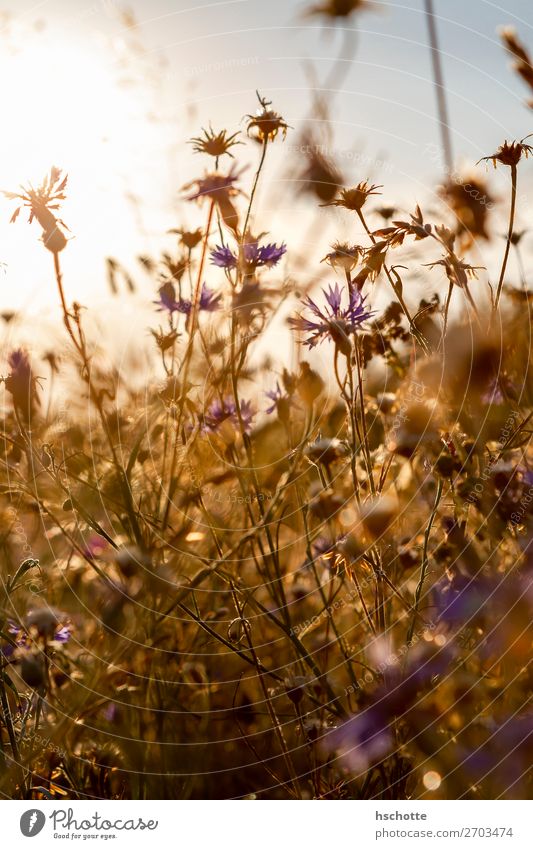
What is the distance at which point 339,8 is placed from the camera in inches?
29.8

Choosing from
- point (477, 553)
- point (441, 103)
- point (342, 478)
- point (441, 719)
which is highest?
point (441, 103)

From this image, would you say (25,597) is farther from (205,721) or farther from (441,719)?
(441,719)

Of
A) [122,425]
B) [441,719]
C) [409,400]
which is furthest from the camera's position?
[122,425]

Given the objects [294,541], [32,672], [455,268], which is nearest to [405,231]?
[455,268]

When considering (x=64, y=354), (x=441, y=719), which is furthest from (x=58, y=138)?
(x=441, y=719)

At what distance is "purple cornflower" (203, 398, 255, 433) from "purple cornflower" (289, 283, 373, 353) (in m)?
0.10

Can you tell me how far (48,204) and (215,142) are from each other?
0.15 m

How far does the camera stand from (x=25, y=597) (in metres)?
0.74

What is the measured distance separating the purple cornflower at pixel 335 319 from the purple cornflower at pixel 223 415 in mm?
100

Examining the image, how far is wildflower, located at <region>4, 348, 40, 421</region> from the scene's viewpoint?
69cm

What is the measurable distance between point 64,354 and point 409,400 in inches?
14.5
